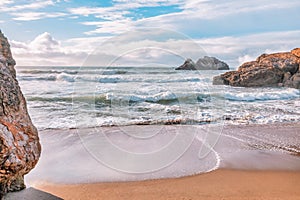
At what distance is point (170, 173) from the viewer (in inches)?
172

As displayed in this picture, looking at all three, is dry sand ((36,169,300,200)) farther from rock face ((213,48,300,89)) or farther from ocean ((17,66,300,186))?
rock face ((213,48,300,89))

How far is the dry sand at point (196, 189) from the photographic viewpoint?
3609 mm

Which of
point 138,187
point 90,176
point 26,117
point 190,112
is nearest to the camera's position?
point 26,117

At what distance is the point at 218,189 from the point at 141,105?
26.1 ft

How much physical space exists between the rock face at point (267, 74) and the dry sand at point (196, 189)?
22.0 metres

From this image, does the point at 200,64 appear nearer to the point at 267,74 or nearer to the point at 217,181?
the point at 217,181

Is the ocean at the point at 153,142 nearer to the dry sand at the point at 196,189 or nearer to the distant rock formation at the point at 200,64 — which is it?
the dry sand at the point at 196,189

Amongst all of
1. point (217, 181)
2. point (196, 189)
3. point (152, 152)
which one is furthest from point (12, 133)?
point (152, 152)

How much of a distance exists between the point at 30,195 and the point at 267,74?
86.2 feet

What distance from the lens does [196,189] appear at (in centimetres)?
381

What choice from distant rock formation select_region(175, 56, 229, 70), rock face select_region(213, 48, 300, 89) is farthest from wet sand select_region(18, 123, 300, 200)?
rock face select_region(213, 48, 300, 89)

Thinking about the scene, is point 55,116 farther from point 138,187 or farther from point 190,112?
point 138,187

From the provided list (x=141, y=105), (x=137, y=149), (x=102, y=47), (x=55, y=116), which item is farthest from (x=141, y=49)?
(x=141, y=105)

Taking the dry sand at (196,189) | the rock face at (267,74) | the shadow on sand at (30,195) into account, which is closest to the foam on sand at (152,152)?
the dry sand at (196,189)
